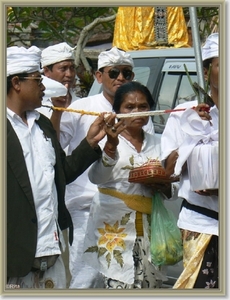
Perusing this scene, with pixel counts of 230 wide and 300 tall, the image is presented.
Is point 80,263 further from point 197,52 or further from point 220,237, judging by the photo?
point 197,52

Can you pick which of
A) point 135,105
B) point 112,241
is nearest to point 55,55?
point 135,105

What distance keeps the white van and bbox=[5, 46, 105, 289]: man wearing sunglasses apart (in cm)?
178

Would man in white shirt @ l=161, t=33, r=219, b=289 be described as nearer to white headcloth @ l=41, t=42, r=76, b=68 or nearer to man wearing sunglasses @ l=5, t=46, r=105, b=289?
man wearing sunglasses @ l=5, t=46, r=105, b=289

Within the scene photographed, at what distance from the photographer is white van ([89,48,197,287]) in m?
6.83

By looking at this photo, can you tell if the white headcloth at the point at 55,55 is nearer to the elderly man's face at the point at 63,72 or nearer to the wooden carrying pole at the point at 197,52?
the elderly man's face at the point at 63,72

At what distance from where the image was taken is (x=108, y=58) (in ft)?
21.6

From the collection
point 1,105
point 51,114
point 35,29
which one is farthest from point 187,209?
point 35,29

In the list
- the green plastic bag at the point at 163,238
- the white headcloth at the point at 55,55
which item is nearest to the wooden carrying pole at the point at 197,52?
the green plastic bag at the point at 163,238

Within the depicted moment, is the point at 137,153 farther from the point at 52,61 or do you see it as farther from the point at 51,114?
the point at 52,61

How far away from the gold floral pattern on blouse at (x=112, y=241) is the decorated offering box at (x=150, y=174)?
279mm

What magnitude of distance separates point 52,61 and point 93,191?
1193 millimetres

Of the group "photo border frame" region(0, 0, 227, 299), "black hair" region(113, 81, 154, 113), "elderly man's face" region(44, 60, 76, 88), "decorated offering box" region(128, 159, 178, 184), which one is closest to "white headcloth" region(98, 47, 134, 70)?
"elderly man's face" region(44, 60, 76, 88)

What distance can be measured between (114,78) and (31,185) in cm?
182

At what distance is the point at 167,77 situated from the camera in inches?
282
